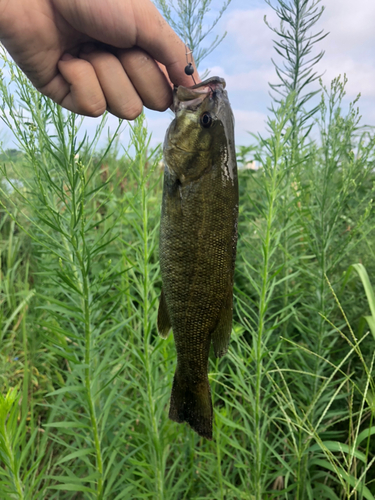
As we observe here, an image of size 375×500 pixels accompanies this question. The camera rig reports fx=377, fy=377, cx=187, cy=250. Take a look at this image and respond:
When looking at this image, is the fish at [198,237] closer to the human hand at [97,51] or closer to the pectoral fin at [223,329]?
the pectoral fin at [223,329]

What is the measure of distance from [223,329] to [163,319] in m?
0.24

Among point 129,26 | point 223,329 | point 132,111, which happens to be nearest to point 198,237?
point 223,329

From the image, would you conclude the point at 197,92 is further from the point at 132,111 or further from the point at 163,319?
the point at 163,319

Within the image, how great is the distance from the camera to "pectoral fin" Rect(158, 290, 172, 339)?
1468 mm

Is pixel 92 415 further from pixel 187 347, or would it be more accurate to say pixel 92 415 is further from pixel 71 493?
pixel 71 493

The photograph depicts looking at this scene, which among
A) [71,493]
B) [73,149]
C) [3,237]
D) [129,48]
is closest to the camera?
[73,149]

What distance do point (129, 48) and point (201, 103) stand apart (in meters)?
0.46

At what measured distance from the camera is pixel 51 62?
66.0 inches

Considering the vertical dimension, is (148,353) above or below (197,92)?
below

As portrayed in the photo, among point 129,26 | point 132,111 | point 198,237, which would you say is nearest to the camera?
point 198,237

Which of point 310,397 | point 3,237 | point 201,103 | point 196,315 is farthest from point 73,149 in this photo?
point 3,237

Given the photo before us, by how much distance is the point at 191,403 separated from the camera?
1445 mm

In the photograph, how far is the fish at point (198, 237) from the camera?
52.5 inches

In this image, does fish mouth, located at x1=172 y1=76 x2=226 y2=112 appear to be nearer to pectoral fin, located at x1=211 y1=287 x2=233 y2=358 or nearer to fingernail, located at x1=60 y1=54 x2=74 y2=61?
fingernail, located at x1=60 y1=54 x2=74 y2=61
